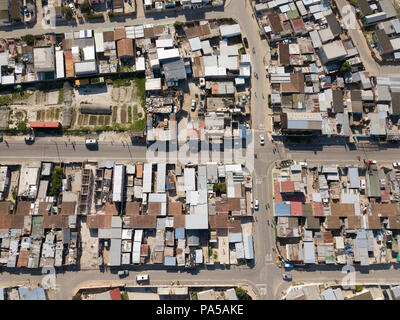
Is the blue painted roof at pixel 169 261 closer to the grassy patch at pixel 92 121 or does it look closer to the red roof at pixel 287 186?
the red roof at pixel 287 186

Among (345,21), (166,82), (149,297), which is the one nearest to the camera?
(149,297)

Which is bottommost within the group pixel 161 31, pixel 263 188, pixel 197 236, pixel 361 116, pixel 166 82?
pixel 197 236

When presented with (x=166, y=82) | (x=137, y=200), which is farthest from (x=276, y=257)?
(x=166, y=82)

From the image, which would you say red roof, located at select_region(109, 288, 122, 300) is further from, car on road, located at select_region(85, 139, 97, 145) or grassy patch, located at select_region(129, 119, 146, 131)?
grassy patch, located at select_region(129, 119, 146, 131)

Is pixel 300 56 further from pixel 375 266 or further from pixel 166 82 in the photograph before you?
pixel 375 266

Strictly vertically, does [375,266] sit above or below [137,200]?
below

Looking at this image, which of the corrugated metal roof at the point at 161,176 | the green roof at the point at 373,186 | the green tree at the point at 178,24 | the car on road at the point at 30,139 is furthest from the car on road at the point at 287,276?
the car on road at the point at 30,139
